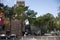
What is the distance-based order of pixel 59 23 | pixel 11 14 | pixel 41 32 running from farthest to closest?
pixel 41 32
pixel 59 23
pixel 11 14

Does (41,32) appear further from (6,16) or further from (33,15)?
(6,16)

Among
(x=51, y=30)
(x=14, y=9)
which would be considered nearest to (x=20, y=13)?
(x=14, y=9)

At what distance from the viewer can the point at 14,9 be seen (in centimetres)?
5303

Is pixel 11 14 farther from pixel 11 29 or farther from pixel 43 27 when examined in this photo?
pixel 43 27

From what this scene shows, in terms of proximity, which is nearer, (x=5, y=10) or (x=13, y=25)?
(x=5, y=10)

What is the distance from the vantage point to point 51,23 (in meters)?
68.7

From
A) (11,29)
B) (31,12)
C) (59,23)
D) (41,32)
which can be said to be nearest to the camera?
(31,12)

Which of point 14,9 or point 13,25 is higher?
point 14,9

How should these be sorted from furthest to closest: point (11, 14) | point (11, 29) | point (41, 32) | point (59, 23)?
point (41, 32), point (59, 23), point (11, 29), point (11, 14)

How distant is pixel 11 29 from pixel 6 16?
10.6m

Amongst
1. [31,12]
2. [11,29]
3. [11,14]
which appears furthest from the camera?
[11,29]

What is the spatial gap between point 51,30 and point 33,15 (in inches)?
671

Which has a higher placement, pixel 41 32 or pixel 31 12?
pixel 31 12

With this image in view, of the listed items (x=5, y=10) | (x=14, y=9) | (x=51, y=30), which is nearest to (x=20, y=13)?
(x=14, y=9)
